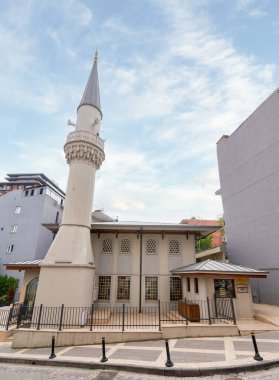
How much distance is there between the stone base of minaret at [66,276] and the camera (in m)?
13.5

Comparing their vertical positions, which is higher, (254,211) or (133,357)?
(254,211)

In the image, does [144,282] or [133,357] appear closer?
[133,357]

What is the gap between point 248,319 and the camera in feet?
43.3

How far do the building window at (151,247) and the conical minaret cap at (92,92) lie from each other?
13.4 metres

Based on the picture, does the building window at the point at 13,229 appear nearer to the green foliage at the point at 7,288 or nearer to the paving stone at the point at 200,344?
the green foliage at the point at 7,288

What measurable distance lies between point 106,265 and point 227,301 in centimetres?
999

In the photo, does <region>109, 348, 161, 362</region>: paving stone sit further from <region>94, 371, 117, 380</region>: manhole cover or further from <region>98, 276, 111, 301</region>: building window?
<region>98, 276, 111, 301</region>: building window

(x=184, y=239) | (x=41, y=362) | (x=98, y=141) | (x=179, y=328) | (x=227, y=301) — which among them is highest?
(x=98, y=141)

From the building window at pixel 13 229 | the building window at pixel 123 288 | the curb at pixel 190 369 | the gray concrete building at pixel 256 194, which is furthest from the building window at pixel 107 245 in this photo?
the building window at pixel 13 229

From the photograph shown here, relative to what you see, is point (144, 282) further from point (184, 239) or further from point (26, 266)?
point (26, 266)

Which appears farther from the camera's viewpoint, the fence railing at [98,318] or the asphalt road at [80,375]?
the fence railing at [98,318]

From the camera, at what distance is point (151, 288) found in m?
18.1

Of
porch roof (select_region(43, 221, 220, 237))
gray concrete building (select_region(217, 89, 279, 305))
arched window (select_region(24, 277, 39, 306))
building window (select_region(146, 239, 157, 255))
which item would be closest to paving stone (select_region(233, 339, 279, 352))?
porch roof (select_region(43, 221, 220, 237))

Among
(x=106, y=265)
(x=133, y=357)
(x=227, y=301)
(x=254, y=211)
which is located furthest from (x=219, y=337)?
(x=254, y=211)
